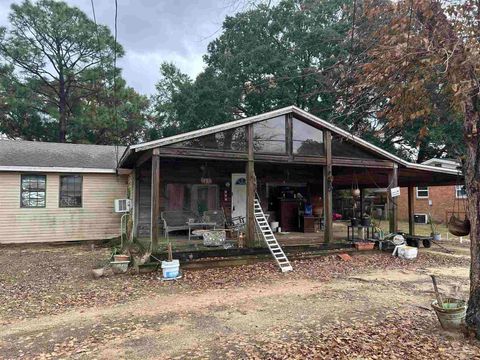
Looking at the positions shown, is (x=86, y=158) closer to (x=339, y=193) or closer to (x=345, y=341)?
(x=345, y=341)

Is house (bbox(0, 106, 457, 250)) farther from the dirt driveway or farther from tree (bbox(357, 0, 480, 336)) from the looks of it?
tree (bbox(357, 0, 480, 336))

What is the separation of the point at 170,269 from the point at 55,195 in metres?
7.49

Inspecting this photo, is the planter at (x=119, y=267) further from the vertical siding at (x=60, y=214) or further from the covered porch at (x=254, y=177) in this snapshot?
the vertical siding at (x=60, y=214)

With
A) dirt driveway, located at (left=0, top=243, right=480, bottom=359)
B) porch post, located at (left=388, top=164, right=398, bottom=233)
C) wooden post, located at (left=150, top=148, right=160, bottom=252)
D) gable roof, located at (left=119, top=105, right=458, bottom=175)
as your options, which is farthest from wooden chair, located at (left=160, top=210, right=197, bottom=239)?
porch post, located at (left=388, top=164, right=398, bottom=233)

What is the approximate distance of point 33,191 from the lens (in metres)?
12.4

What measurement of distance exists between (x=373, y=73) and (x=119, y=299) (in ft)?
18.4

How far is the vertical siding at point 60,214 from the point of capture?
12039 mm

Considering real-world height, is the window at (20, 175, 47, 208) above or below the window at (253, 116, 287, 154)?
below

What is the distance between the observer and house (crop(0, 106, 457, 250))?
10070 mm

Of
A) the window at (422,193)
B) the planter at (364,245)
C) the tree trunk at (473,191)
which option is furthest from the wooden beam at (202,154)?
the window at (422,193)

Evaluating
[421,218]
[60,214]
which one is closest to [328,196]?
[60,214]

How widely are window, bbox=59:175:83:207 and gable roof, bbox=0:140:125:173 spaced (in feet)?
1.48

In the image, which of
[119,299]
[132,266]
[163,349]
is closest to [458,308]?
[163,349]

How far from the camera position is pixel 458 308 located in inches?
181
